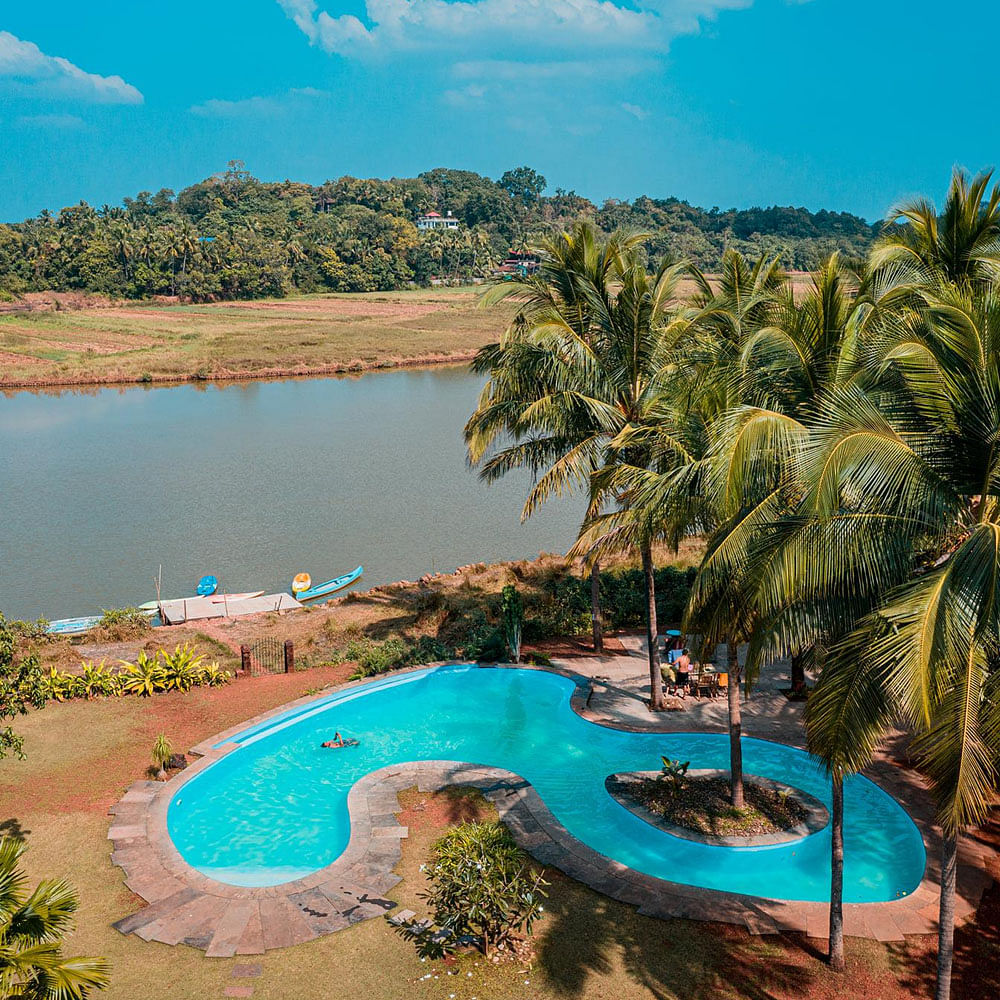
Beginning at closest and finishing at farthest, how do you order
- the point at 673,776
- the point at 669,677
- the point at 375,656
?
the point at 673,776
the point at 669,677
the point at 375,656

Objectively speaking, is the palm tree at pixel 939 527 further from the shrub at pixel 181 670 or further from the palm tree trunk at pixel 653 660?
the shrub at pixel 181 670

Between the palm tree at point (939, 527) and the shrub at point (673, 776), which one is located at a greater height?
the palm tree at point (939, 527)

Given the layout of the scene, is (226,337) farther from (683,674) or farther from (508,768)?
(508,768)

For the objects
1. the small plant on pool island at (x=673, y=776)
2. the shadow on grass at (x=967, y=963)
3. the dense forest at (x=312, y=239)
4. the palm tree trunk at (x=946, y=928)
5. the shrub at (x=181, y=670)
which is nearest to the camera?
the palm tree trunk at (x=946, y=928)

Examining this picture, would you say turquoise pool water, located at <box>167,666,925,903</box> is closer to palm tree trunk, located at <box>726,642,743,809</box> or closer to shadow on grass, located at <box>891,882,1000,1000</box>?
palm tree trunk, located at <box>726,642,743,809</box>

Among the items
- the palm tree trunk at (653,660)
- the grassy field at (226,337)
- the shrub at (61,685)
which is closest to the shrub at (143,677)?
the shrub at (61,685)

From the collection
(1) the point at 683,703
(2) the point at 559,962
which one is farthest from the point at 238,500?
(2) the point at 559,962
